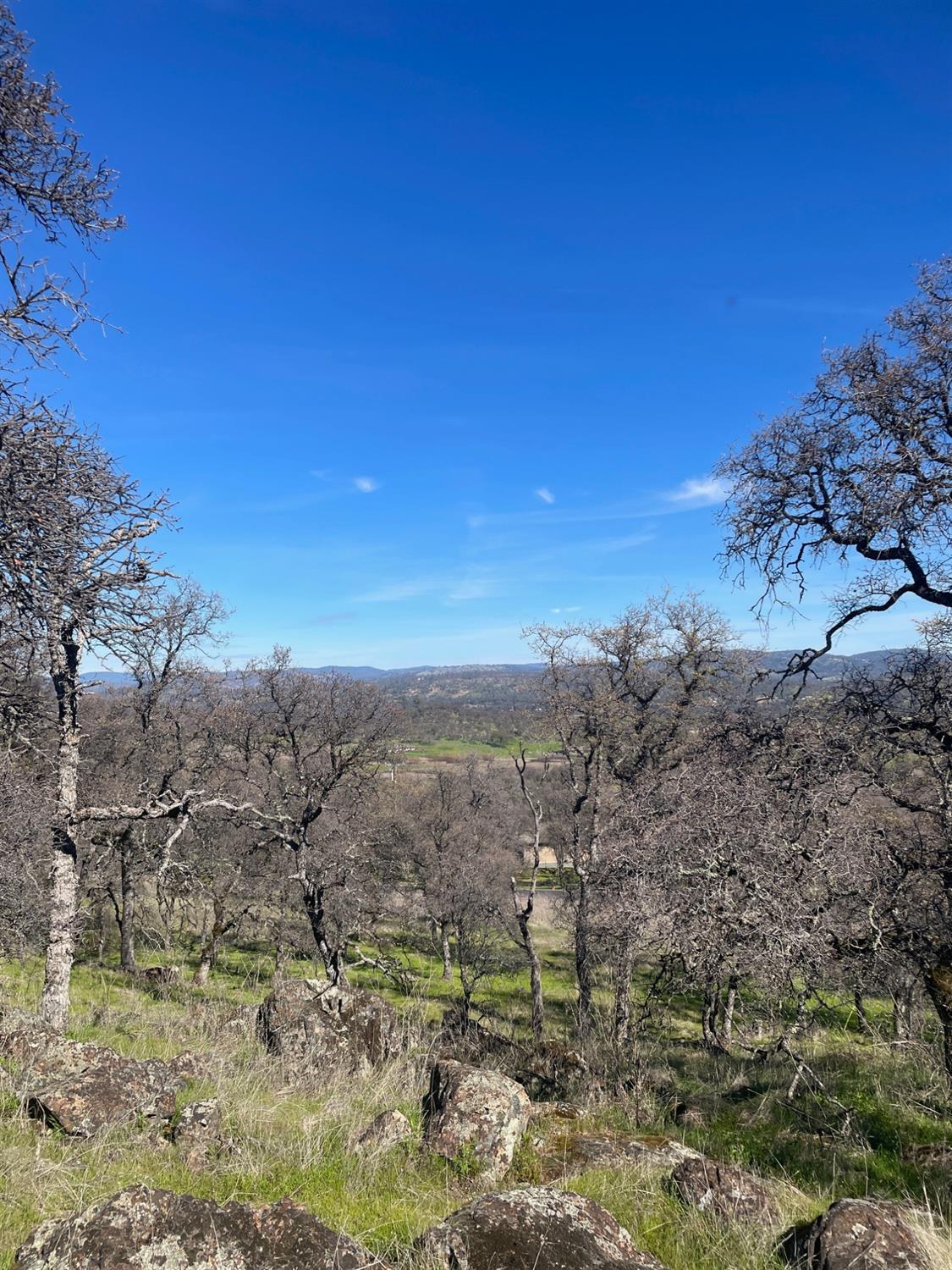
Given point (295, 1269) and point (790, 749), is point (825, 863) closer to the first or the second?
point (790, 749)

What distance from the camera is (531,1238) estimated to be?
3.24 meters

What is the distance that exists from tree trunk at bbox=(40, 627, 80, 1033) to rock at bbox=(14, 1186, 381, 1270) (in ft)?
23.4

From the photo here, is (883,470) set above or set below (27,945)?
above

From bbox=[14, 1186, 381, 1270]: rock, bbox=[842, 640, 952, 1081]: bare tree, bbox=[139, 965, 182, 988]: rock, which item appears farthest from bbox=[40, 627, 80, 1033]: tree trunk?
bbox=[842, 640, 952, 1081]: bare tree

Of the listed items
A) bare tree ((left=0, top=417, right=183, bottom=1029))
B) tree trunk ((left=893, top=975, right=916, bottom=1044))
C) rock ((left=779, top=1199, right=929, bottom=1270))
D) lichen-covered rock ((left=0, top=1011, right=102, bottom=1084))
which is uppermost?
bare tree ((left=0, top=417, right=183, bottom=1029))

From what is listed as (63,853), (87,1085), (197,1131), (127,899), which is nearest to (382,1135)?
(197,1131)

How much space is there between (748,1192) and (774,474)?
857 centimetres

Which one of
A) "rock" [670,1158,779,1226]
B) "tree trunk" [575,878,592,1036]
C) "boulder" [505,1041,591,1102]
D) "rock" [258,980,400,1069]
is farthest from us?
"tree trunk" [575,878,592,1036]

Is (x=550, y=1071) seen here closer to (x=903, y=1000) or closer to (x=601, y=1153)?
(x=601, y=1153)

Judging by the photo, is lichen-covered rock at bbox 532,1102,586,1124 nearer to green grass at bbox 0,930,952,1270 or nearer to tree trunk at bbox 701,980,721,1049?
green grass at bbox 0,930,952,1270

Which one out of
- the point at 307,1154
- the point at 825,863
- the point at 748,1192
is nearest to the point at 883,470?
the point at 825,863

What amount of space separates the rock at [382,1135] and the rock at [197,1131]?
102 cm

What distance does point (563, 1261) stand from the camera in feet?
10.3

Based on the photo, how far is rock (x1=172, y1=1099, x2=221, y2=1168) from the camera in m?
4.47
